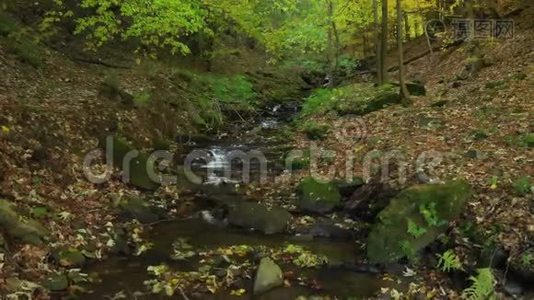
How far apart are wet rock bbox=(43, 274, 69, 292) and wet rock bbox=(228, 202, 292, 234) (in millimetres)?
4015

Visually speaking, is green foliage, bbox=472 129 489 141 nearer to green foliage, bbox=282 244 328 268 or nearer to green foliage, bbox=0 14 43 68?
green foliage, bbox=282 244 328 268

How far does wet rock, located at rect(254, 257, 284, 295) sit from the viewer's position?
7.76 meters

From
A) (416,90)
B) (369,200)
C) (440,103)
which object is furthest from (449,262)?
(416,90)

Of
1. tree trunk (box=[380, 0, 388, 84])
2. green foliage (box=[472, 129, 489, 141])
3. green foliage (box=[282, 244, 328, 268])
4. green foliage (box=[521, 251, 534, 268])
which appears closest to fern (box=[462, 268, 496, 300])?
green foliage (box=[521, 251, 534, 268])

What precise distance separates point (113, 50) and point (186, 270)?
1439cm

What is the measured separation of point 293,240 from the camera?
9.94 meters

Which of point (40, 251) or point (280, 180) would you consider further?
point (280, 180)

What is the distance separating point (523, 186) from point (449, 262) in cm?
197

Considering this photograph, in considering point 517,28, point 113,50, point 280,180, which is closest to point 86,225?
point 280,180

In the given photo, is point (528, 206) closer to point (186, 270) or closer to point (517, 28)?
point (186, 270)

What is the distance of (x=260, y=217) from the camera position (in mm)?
10648

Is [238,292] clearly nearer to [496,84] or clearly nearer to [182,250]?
[182,250]

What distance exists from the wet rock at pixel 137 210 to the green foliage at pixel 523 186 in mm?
6940

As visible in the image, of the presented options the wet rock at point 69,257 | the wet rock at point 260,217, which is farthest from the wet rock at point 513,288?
the wet rock at point 69,257
